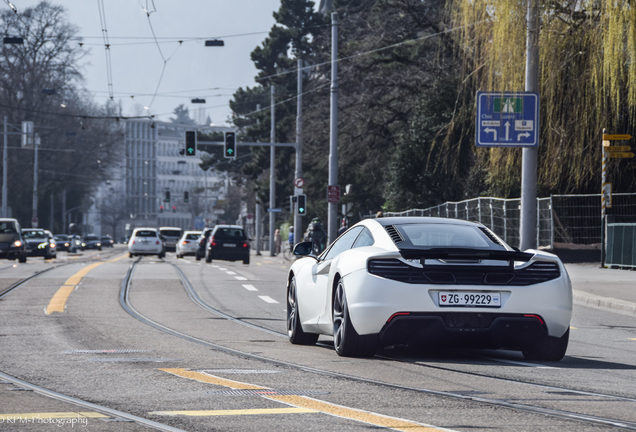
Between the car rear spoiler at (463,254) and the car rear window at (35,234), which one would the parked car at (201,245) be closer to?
the car rear window at (35,234)

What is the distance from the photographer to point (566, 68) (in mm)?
21969

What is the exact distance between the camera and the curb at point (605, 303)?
53.5ft

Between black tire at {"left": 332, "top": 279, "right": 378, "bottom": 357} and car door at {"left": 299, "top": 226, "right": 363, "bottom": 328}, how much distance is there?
24 cm

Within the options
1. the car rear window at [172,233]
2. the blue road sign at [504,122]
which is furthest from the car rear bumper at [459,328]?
the car rear window at [172,233]

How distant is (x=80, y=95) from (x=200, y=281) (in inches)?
2576

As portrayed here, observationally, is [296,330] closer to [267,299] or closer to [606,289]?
[267,299]

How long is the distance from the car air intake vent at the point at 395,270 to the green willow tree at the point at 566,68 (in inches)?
384

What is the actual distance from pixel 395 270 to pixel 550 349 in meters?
1.68

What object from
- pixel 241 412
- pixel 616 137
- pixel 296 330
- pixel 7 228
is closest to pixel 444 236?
pixel 296 330

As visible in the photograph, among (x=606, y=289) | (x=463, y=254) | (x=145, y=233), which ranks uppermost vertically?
(x=463, y=254)

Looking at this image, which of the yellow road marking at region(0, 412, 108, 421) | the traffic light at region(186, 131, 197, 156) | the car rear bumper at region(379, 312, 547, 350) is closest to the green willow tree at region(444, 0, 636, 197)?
the car rear bumper at region(379, 312, 547, 350)

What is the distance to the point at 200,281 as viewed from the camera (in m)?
24.2

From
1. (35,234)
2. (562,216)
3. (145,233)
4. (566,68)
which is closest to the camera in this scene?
(566,68)

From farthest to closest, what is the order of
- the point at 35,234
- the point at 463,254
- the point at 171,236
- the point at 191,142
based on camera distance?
the point at 171,236 → the point at 35,234 → the point at 191,142 → the point at 463,254
